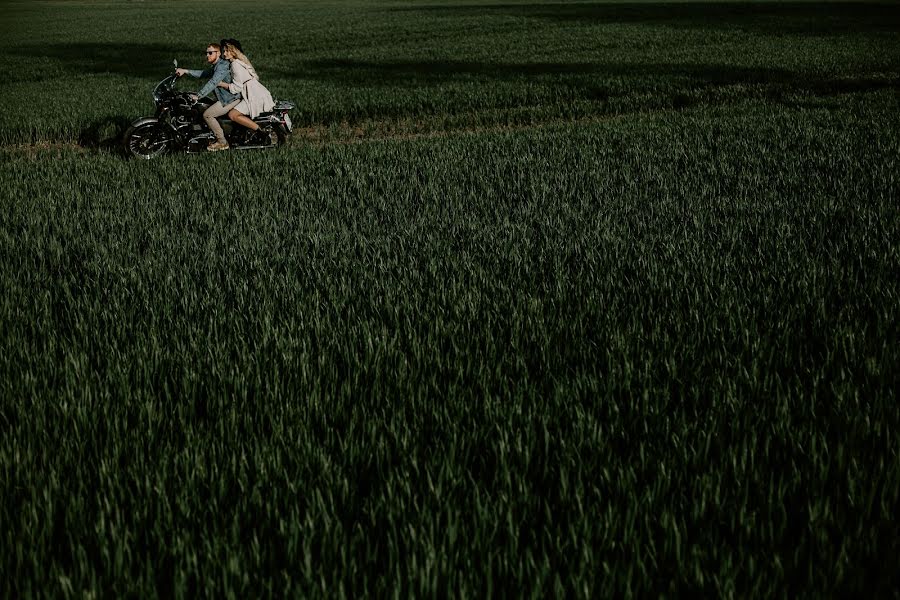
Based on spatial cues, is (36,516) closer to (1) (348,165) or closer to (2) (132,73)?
(1) (348,165)

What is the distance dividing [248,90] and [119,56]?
20883 millimetres

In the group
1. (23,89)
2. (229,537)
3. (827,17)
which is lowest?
(229,537)

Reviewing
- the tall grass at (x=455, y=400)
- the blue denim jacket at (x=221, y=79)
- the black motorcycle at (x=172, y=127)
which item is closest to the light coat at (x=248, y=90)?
the blue denim jacket at (x=221, y=79)

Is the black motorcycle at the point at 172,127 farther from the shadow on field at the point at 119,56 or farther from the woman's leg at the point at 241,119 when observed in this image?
the shadow on field at the point at 119,56

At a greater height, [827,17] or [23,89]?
[827,17]

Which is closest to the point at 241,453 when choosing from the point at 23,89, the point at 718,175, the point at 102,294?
the point at 102,294

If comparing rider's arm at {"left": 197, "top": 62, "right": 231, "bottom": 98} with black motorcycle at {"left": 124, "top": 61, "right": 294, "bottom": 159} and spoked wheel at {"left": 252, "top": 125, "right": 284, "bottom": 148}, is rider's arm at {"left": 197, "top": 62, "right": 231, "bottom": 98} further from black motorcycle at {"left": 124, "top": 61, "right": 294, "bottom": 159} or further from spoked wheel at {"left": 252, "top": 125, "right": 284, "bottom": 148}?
spoked wheel at {"left": 252, "top": 125, "right": 284, "bottom": 148}

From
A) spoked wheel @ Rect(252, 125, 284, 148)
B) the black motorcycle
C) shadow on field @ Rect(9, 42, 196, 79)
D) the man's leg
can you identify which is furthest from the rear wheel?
shadow on field @ Rect(9, 42, 196, 79)

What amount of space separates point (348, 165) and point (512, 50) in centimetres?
1883

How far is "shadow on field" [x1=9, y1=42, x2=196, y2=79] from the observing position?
73.0 ft

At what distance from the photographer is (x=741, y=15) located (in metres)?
36.8

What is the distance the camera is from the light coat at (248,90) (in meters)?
8.72

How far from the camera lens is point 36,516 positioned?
186 cm

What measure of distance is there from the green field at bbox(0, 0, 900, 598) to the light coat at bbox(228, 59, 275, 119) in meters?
0.86
